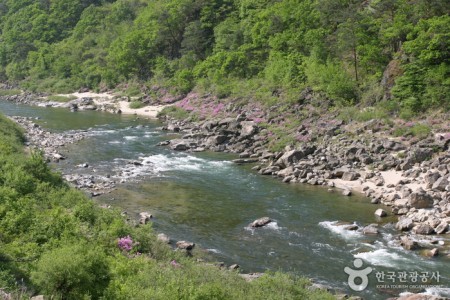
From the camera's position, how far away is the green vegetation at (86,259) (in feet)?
34.0

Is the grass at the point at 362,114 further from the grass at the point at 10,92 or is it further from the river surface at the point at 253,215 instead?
the grass at the point at 10,92

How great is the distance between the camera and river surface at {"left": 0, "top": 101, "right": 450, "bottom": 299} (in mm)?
17641

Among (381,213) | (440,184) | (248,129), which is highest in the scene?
(248,129)

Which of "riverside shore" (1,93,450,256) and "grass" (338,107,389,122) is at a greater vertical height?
"grass" (338,107,389,122)

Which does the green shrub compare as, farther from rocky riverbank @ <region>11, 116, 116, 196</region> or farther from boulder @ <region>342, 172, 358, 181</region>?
rocky riverbank @ <region>11, 116, 116, 196</region>

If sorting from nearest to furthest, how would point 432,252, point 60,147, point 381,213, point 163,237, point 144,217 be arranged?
point 432,252 < point 163,237 < point 144,217 < point 381,213 < point 60,147

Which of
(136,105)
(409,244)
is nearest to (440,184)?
(409,244)

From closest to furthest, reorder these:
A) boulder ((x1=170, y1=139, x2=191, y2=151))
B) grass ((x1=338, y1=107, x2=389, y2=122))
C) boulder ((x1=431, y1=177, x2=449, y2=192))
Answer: boulder ((x1=431, y1=177, x2=449, y2=192))
grass ((x1=338, y1=107, x2=389, y2=122))
boulder ((x1=170, y1=139, x2=191, y2=151))

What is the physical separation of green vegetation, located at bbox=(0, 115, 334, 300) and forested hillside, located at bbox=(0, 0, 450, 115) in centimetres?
2494

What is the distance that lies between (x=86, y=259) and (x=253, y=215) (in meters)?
13.6

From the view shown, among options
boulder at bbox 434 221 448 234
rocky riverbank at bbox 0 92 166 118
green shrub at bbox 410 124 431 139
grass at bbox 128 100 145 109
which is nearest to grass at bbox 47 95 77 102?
rocky riverbank at bbox 0 92 166 118

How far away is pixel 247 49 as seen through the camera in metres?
56.5

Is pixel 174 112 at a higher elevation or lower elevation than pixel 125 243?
lower

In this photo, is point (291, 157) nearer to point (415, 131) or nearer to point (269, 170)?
point (269, 170)
